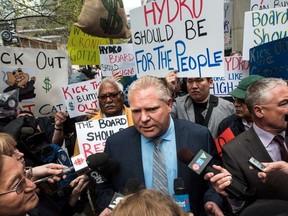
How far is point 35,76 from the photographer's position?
13.1 ft

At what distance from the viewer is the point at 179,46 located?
2986 millimetres

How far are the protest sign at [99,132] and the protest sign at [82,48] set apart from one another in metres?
2.32

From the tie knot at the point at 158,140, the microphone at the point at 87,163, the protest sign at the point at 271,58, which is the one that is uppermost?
the protest sign at the point at 271,58

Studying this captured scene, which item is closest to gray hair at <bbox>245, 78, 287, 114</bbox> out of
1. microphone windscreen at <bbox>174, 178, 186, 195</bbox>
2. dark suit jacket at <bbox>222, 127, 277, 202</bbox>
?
dark suit jacket at <bbox>222, 127, 277, 202</bbox>

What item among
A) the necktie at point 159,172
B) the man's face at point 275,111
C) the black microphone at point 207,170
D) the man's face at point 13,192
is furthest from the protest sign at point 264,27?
the man's face at point 13,192

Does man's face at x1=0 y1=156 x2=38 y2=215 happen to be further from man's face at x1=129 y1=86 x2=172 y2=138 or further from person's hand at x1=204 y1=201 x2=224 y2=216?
person's hand at x1=204 y1=201 x2=224 y2=216

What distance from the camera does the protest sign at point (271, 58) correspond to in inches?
133

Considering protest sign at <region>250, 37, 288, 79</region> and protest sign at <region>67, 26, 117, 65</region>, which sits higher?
protest sign at <region>67, 26, 117, 65</region>

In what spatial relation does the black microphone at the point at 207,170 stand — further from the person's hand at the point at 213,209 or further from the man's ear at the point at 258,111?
the man's ear at the point at 258,111

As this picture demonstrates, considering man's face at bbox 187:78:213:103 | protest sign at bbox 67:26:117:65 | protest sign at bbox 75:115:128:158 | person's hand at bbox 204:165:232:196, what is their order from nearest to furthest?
person's hand at bbox 204:165:232:196 → protest sign at bbox 75:115:128:158 → man's face at bbox 187:78:213:103 → protest sign at bbox 67:26:117:65

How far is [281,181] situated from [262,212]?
927 millimetres

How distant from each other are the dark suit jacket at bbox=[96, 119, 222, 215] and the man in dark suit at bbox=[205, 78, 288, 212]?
181 millimetres

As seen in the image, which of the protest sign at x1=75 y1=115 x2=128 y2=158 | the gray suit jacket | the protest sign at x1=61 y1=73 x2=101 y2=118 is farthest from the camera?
the protest sign at x1=61 y1=73 x2=101 y2=118

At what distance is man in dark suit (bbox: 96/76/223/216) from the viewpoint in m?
2.21
